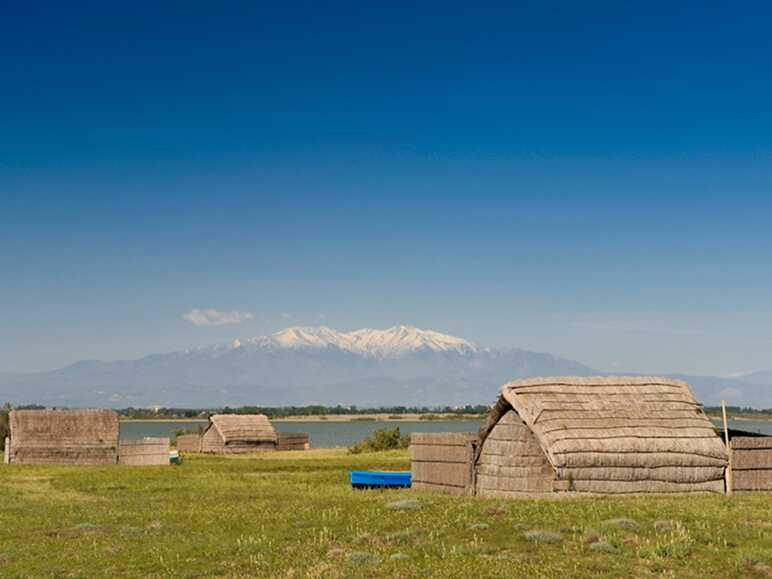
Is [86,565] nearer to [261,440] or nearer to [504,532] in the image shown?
[504,532]

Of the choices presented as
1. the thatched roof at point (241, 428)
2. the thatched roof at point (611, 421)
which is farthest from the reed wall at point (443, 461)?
the thatched roof at point (241, 428)

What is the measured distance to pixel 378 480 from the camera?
39469 millimetres

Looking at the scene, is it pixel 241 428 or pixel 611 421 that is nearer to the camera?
pixel 611 421

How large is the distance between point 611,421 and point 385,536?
13.4m

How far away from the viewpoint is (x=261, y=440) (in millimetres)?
89188

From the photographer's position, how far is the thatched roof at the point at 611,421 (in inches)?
1294

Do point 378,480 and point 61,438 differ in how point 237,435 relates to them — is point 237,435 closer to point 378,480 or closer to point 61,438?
point 61,438

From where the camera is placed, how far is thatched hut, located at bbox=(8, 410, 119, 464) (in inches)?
2608

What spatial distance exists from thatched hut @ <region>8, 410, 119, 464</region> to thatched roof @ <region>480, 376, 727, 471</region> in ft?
130

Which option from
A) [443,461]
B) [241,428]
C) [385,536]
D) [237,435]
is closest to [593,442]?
[443,461]

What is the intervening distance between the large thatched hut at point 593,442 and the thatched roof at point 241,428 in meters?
54.5

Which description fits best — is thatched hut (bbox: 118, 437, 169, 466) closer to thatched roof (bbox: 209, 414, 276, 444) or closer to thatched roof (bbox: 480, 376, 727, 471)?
thatched roof (bbox: 209, 414, 276, 444)

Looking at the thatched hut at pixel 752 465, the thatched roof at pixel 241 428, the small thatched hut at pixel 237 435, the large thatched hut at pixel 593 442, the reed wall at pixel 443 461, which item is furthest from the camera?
the thatched roof at pixel 241 428

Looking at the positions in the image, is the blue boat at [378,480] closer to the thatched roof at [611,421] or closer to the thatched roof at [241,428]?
the thatched roof at [611,421]
